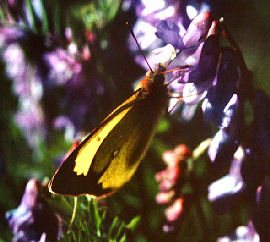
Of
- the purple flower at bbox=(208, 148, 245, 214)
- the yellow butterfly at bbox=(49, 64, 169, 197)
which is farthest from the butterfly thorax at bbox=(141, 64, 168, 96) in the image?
the purple flower at bbox=(208, 148, 245, 214)

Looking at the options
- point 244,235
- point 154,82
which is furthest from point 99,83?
point 244,235

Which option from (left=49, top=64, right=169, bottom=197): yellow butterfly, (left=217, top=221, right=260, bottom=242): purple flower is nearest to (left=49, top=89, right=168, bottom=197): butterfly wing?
(left=49, top=64, right=169, bottom=197): yellow butterfly

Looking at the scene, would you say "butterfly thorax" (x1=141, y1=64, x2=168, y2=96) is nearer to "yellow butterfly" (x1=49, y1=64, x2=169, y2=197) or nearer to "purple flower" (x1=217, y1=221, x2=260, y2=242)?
"yellow butterfly" (x1=49, y1=64, x2=169, y2=197)

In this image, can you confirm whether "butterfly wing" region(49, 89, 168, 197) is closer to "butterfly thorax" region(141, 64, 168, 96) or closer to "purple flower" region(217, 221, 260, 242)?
"butterfly thorax" region(141, 64, 168, 96)

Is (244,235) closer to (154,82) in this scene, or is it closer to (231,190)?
(231,190)

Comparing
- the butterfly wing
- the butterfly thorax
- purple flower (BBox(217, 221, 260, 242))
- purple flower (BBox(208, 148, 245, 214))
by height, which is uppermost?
the butterfly thorax

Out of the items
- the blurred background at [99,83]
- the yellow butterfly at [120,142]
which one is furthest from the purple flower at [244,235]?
the yellow butterfly at [120,142]

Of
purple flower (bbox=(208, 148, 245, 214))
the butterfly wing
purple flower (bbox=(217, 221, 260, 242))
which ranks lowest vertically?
purple flower (bbox=(217, 221, 260, 242))

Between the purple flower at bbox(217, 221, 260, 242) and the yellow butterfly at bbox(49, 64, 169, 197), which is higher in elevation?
the yellow butterfly at bbox(49, 64, 169, 197)

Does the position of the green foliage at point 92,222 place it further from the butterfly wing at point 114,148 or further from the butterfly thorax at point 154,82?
the butterfly thorax at point 154,82
